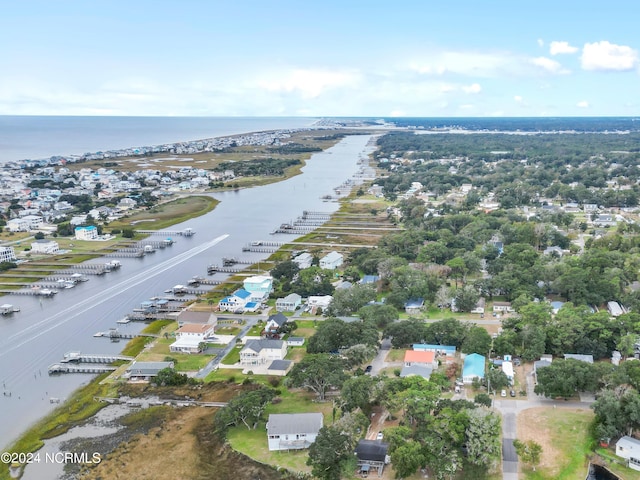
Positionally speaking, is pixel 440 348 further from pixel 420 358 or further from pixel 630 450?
pixel 630 450

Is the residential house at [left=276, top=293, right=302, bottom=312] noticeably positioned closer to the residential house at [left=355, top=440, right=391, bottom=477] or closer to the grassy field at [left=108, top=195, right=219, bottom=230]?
the residential house at [left=355, top=440, right=391, bottom=477]

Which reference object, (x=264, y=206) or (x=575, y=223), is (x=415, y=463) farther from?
(x=264, y=206)

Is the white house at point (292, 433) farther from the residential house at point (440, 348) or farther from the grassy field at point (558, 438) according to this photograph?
the residential house at point (440, 348)

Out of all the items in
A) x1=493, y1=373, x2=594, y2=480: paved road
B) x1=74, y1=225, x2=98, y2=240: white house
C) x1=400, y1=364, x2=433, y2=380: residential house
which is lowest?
x1=493, y1=373, x2=594, y2=480: paved road

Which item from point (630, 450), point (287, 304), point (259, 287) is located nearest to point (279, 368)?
point (287, 304)

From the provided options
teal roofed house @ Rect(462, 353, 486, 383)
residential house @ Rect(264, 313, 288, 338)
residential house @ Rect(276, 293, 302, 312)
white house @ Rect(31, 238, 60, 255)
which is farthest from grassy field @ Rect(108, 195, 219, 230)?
teal roofed house @ Rect(462, 353, 486, 383)
